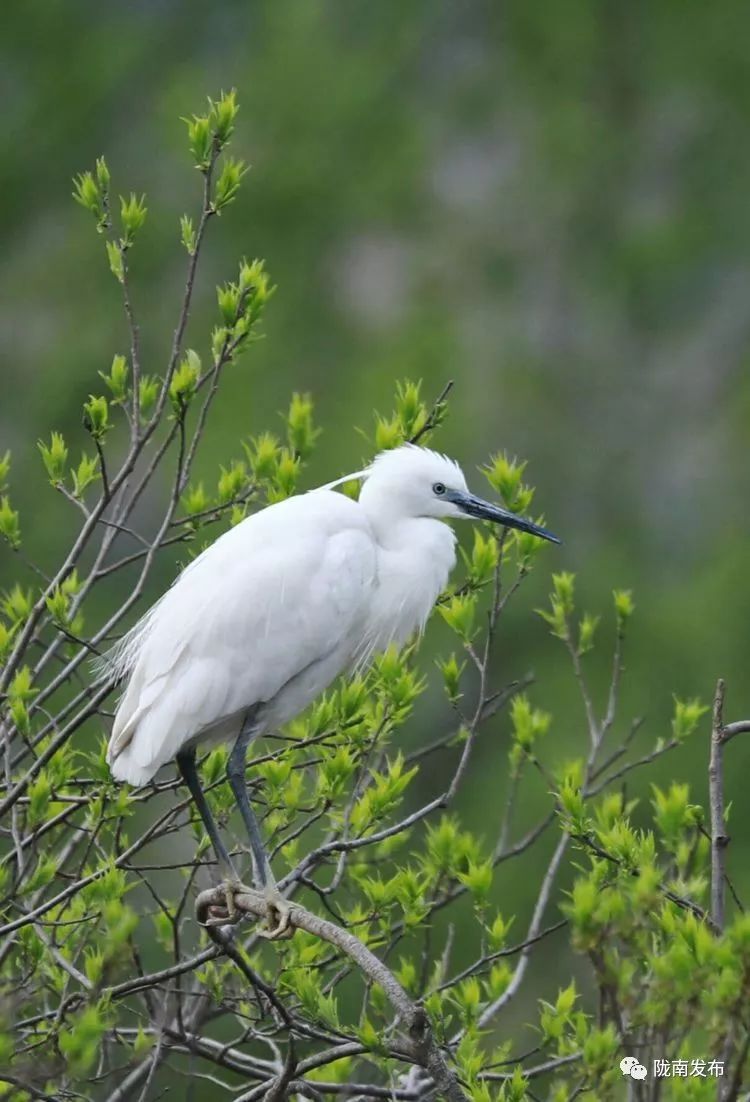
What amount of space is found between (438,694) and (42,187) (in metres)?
5.65

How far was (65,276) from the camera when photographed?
535 inches

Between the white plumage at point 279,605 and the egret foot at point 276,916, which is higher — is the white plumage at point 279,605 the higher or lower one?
the higher one

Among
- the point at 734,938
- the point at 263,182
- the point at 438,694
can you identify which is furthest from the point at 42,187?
the point at 734,938

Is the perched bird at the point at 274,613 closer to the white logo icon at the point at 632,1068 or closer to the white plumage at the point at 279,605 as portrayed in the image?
the white plumage at the point at 279,605

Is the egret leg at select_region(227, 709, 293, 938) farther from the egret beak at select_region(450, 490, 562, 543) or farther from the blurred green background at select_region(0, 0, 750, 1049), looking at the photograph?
the blurred green background at select_region(0, 0, 750, 1049)

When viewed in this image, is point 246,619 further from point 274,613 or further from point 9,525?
point 9,525

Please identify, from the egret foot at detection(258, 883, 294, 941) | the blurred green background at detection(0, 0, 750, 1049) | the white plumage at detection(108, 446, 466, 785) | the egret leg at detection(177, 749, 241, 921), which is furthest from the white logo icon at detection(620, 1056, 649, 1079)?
the blurred green background at detection(0, 0, 750, 1049)

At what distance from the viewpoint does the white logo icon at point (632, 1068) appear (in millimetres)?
2613

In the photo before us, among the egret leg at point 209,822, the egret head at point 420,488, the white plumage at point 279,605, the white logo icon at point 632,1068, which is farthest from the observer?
the egret head at point 420,488

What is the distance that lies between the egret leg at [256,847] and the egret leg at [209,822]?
2.2 inches

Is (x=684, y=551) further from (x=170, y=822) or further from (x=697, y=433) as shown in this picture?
(x=170, y=822)

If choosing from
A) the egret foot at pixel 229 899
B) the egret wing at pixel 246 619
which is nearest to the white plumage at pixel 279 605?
the egret wing at pixel 246 619

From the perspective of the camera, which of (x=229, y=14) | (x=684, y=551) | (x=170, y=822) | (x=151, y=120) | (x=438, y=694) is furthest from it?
(x=229, y=14)

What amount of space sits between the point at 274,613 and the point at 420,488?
1.55 ft
